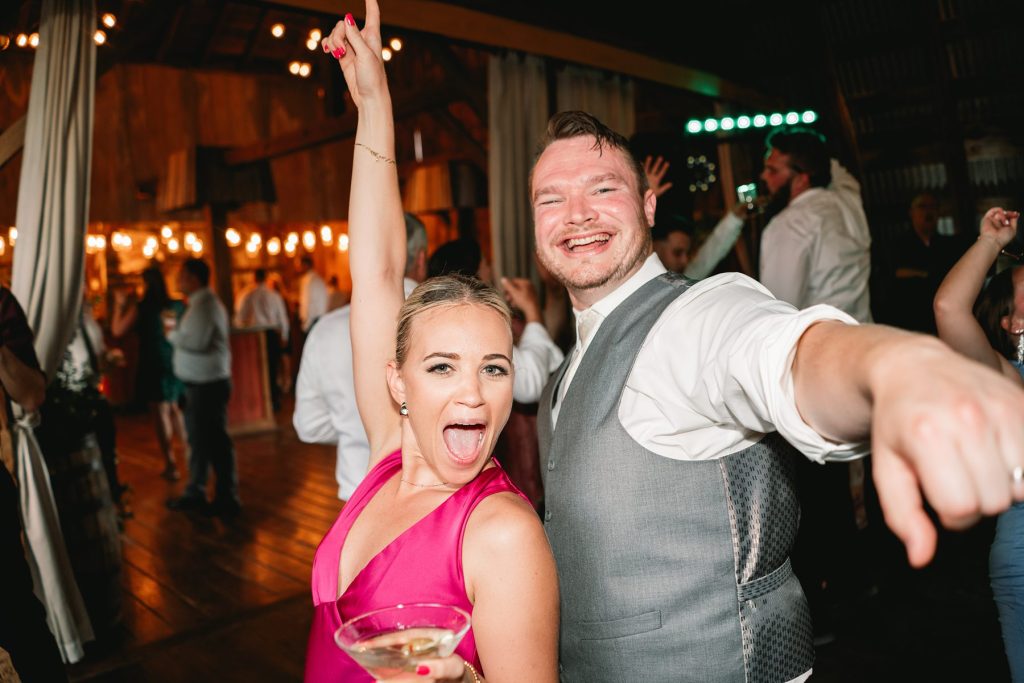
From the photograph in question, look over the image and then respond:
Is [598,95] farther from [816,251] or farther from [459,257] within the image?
[459,257]

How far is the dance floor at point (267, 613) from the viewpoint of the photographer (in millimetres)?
2820

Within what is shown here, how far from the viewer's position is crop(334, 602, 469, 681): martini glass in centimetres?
84

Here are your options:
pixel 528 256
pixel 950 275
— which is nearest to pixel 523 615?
pixel 950 275

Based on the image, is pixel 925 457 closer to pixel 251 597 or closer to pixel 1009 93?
pixel 251 597

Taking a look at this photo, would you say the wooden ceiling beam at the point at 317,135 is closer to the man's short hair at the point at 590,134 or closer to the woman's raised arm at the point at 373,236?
the woman's raised arm at the point at 373,236

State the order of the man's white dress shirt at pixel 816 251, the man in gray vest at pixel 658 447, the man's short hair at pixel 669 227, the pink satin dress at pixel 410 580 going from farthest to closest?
the man's short hair at pixel 669 227 → the man's white dress shirt at pixel 816 251 → the pink satin dress at pixel 410 580 → the man in gray vest at pixel 658 447

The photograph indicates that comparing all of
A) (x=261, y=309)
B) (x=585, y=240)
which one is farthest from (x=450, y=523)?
(x=261, y=309)

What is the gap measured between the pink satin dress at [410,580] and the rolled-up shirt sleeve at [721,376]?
26 centimetres

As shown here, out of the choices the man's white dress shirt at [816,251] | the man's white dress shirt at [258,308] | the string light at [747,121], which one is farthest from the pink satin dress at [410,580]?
the man's white dress shirt at [258,308]

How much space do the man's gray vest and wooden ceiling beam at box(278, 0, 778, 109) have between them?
8.38ft

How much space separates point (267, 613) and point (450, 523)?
263cm

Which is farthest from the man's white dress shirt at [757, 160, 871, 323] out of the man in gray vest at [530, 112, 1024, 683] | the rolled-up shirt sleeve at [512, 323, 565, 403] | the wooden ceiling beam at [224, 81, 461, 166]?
the wooden ceiling beam at [224, 81, 461, 166]

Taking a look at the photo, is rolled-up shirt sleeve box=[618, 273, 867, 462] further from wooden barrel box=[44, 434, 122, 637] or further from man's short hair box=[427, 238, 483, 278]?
wooden barrel box=[44, 434, 122, 637]

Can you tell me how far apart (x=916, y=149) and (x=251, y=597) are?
15.5ft
